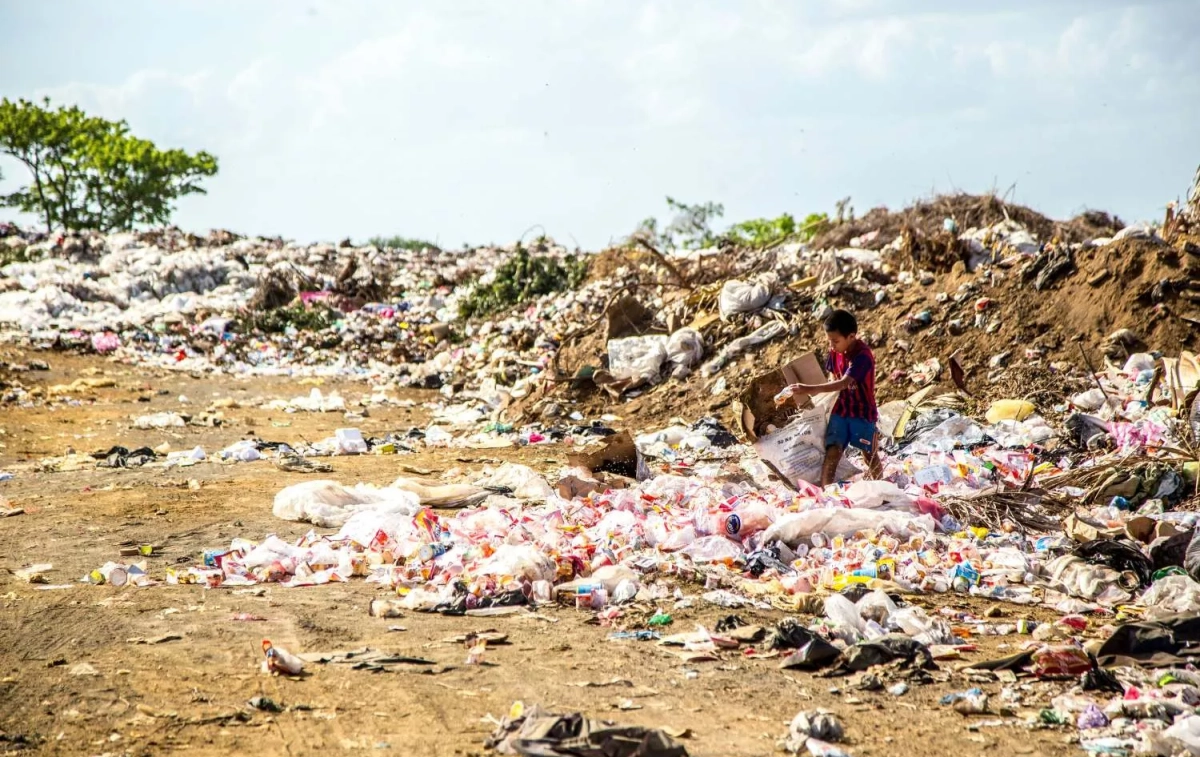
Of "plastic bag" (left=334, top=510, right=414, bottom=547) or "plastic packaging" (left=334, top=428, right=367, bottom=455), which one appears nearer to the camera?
"plastic bag" (left=334, top=510, right=414, bottom=547)

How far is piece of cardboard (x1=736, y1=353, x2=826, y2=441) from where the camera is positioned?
5.78 m

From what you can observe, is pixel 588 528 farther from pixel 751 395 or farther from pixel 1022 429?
pixel 1022 429

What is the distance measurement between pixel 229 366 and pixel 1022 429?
1089 cm

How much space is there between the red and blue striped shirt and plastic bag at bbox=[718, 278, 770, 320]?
5095 mm

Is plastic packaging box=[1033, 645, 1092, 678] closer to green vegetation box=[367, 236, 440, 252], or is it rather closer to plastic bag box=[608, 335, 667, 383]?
plastic bag box=[608, 335, 667, 383]

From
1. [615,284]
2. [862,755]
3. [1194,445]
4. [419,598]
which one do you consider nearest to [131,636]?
[419,598]

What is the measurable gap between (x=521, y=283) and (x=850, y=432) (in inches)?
424

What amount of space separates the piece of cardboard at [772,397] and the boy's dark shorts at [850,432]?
0.18 metres

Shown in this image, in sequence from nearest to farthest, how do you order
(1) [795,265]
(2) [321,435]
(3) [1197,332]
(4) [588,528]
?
(4) [588,528] → (3) [1197,332] → (2) [321,435] → (1) [795,265]

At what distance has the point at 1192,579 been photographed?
4449 millimetres

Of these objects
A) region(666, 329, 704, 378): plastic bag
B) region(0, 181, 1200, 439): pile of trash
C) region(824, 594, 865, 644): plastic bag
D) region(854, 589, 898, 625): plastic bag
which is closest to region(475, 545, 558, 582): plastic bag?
region(824, 594, 865, 644): plastic bag

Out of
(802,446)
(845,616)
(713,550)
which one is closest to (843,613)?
(845,616)

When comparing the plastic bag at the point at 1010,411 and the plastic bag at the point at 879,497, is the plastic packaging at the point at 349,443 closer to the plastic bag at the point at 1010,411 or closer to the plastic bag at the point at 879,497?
the plastic bag at the point at 879,497

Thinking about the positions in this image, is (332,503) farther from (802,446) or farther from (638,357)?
(638,357)
